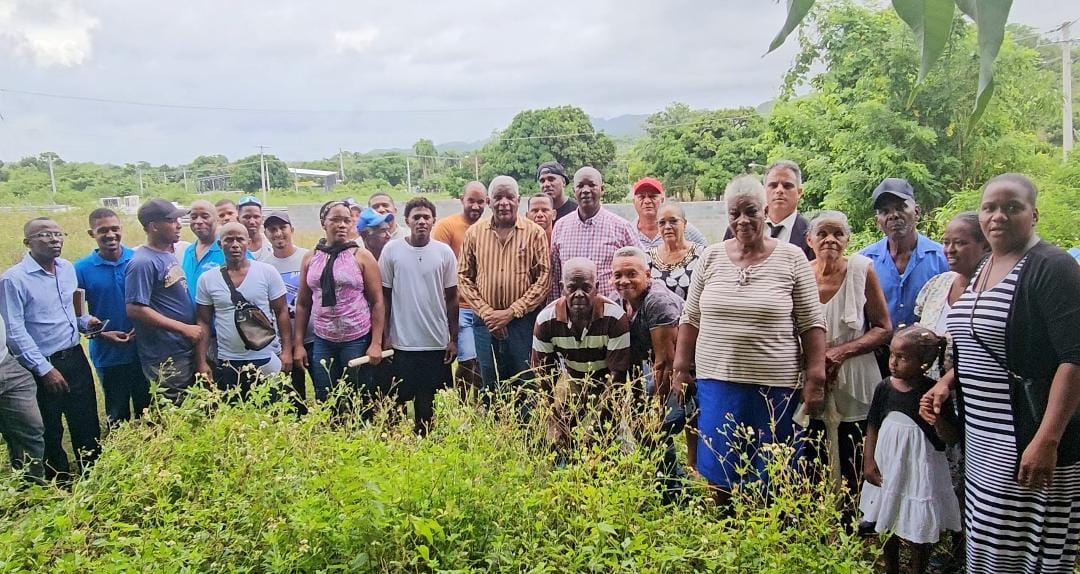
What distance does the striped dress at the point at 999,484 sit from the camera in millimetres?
2301

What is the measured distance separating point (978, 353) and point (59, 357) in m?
4.49

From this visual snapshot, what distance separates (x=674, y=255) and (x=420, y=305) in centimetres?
160

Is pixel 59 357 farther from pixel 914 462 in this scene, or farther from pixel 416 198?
pixel 914 462

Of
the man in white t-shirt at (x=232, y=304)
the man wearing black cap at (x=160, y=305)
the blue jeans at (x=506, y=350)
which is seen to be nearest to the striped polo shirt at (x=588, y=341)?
the blue jeans at (x=506, y=350)

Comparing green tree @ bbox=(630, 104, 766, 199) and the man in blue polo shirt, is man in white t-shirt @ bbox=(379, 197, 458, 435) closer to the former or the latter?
the man in blue polo shirt

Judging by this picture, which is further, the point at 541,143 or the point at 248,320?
the point at 541,143

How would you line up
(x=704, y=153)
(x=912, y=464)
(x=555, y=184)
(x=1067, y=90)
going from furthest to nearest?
(x=704, y=153), (x=1067, y=90), (x=555, y=184), (x=912, y=464)

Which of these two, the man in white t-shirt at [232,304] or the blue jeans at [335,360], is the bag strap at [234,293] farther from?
the blue jeans at [335,360]

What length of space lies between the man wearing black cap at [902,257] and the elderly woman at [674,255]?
918 mm

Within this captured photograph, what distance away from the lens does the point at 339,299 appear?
445cm

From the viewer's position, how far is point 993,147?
9188mm

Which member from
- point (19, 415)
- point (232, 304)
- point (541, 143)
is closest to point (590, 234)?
point (232, 304)

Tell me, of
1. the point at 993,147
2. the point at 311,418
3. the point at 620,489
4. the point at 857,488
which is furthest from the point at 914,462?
the point at 993,147

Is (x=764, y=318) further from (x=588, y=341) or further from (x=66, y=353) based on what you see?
(x=66, y=353)
